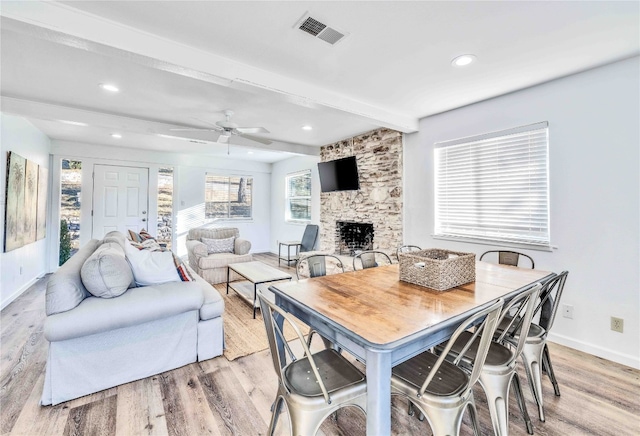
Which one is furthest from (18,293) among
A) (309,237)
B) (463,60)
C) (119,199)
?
(463,60)

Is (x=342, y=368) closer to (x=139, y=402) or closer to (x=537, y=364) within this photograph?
(x=537, y=364)

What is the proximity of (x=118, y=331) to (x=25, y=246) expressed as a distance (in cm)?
352

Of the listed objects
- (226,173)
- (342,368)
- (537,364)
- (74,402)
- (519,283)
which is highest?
(226,173)

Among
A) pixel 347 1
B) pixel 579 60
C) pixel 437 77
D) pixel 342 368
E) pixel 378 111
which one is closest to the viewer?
pixel 342 368

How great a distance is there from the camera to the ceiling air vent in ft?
6.35

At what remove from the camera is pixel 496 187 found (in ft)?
10.4

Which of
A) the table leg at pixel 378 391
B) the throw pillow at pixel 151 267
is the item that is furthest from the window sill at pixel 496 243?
the throw pillow at pixel 151 267

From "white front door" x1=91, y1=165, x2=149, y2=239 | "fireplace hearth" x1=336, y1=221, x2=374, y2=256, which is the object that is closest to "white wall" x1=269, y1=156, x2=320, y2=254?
"fireplace hearth" x1=336, y1=221, x2=374, y2=256

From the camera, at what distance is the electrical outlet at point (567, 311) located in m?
2.68

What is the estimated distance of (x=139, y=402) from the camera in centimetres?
189

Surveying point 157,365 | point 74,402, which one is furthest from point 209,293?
point 74,402

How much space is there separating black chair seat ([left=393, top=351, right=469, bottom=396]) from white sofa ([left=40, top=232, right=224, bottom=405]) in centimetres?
160

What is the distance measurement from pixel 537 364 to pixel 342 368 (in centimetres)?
128

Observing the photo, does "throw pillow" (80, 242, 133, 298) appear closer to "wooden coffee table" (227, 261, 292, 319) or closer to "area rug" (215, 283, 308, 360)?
"area rug" (215, 283, 308, 360)
